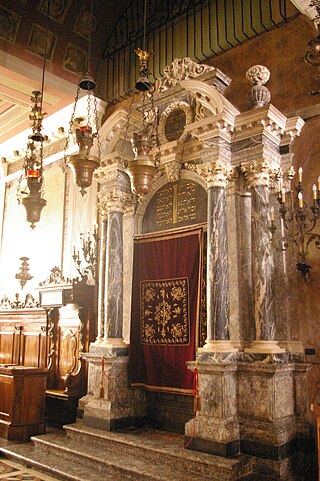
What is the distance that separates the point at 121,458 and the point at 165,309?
5.14ft

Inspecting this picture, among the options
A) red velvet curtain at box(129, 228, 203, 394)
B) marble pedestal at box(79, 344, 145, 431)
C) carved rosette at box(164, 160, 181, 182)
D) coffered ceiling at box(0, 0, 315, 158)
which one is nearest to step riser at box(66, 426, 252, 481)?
marble pedestal at box(79, 344, 145, 431)

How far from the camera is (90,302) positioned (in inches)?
240

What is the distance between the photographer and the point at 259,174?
4.60 metres

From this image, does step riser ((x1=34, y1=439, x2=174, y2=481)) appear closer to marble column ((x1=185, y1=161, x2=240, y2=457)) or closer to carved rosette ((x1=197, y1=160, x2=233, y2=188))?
marble column ((x1=185, y1=161, x2=240, y2=457))

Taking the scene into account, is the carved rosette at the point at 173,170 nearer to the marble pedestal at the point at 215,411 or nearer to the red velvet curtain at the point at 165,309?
the red velvet curtain at the point at 165,309

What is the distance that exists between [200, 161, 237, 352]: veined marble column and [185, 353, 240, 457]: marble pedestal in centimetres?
18

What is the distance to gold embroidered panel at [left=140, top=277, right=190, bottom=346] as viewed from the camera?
5.04m

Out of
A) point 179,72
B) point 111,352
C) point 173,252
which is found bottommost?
point 111,352

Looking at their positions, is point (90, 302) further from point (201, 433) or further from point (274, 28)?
point (274, 28)

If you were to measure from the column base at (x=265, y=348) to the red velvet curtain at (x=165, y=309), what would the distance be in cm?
73

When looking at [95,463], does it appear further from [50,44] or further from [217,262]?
[50,44]

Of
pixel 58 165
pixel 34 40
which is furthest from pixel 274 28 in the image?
pixel 58 165

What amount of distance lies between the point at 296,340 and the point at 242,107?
2.54 metres

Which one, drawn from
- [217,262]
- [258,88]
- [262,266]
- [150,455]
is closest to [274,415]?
[150,455]
